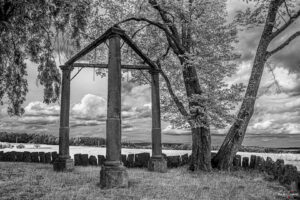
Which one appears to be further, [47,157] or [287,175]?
[47,157]

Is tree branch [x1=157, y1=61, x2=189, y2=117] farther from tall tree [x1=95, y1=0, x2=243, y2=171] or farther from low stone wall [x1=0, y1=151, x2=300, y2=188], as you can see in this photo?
low stone wall [x1=0, y1=151, x2=300, y2=188]

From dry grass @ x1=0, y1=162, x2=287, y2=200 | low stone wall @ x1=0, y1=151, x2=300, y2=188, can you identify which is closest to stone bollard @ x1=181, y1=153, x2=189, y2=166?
low stone wall @ x1=0, y1=151, x2=300, y2=188

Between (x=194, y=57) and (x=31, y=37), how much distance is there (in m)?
6.89

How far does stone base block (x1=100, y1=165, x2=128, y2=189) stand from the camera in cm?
822

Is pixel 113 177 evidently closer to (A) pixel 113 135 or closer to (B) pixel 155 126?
(A) pixel 113 135

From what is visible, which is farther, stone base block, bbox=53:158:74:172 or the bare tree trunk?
the bare tree trunk

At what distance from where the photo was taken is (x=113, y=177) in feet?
27.1

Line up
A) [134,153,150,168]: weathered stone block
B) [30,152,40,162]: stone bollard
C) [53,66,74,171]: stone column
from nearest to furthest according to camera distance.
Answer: [53,66,74,171]: stone column → [134,153,150,168]: weathered stone block → [30,152,40,162]: stone bollard

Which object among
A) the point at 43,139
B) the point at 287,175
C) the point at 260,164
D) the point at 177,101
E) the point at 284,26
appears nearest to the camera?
the point at 287,175

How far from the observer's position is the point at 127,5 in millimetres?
15656

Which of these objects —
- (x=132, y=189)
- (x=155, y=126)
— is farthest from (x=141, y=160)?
(x=132, y=189)

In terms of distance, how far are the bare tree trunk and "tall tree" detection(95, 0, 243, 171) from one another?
870 mm

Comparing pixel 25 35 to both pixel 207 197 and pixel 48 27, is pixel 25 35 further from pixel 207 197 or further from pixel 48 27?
pixel 207 197

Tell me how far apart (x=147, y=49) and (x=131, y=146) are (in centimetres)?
1431
